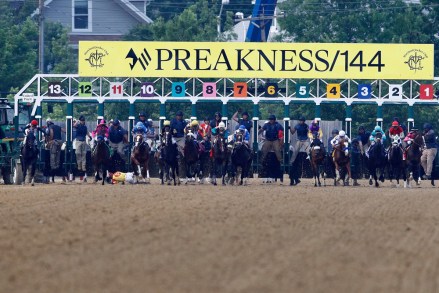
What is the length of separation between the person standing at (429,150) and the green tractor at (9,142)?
39.5ft

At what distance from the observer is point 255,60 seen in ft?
142

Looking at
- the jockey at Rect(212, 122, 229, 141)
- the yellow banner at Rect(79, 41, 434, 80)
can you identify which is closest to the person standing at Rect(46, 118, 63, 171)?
the yellow banner at Rect(79, 41, 434, 80)

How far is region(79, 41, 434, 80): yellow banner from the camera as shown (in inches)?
1697

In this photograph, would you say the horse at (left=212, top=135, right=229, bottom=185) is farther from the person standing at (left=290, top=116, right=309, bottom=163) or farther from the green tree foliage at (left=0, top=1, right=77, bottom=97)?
the green tree foliage at (left=0, top=1, right=77, bottom=97)

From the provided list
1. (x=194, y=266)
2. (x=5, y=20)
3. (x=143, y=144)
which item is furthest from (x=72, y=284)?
(x=5, y=20)

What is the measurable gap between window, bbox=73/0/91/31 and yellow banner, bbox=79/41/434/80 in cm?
3359

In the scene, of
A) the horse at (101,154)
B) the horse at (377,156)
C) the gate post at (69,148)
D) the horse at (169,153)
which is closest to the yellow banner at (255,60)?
the gate post at (69,148)

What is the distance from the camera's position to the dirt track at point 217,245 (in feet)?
43.9

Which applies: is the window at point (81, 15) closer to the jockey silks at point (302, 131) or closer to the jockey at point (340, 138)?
the jockey silks at point (302, 131)

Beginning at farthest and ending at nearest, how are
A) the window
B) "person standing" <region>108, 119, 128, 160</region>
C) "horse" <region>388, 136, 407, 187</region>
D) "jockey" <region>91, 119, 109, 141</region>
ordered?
the window < "person standing" <region>108, 119, 128, 160</region> < "horse" <region>388, 136, 407, 187</region> < "jockey" <region>91, 119, 109, 141</region>

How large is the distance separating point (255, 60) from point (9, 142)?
28.6ft

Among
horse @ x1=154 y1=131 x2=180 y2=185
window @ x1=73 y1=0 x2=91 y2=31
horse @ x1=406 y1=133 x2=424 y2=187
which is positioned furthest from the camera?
window @ x1=73 y1=0 x2=91 y2=31

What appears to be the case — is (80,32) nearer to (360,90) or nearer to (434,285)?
(360,90)

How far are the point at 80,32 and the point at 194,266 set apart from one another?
6292 cm
